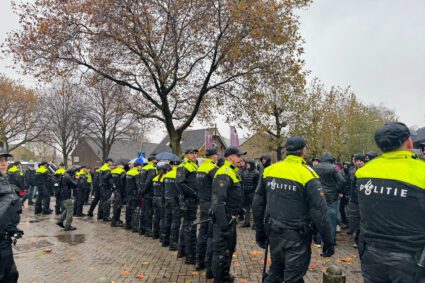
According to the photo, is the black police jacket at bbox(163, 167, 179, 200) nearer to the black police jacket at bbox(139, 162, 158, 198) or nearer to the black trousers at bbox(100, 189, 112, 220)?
the black police jacket at bbox(139, 162, 158, 198)

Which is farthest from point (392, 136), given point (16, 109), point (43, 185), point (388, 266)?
point (16, 109)

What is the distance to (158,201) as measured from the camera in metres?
8.95

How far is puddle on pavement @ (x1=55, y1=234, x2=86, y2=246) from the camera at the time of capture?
8.98m

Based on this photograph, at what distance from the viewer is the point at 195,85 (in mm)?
18172

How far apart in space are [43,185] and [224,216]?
35.9 ft

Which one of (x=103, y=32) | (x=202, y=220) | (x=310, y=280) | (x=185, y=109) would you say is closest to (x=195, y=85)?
(x=185, y=109)

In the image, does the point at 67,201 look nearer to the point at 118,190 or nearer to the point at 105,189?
the point at 118,190

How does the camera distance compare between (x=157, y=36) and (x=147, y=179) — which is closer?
(x=147, y=179)

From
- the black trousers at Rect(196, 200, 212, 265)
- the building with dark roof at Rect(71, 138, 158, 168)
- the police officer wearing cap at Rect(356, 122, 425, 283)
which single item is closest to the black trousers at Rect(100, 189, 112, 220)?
the black trousers at Rect(196, 200, 212, 265)

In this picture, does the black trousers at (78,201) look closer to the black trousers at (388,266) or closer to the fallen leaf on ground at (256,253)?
the fallen leaf on ground at (256,253)

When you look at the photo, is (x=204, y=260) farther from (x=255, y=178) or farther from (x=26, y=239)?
(x=26, y=239)

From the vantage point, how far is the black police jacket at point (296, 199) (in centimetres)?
382

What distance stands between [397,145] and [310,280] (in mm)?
3616

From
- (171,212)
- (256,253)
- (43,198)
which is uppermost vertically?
(171,212)
